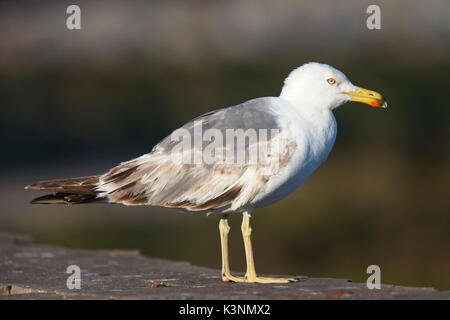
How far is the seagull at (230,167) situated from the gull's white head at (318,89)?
15 millimetres

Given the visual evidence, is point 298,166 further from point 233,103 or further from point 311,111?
point 233,103

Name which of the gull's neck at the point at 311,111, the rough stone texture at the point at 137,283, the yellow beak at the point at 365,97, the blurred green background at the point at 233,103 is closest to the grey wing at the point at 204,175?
the gull's neck at the point at 311,111

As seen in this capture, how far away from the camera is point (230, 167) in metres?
7.12

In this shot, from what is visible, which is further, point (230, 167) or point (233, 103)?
point (233, 103)

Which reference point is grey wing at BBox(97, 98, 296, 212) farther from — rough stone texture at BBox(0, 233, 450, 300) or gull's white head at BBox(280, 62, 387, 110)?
rough stone texture at BBox(0, 233, 450, 300)

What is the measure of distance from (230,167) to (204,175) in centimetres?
24

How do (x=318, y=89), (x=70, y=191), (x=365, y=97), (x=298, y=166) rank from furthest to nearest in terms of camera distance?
(x=365, y=97) → (x=318, y=89) → (x=70, y=191) → (x=298, y=166)

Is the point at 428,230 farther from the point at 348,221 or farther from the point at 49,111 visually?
the point at 49,111

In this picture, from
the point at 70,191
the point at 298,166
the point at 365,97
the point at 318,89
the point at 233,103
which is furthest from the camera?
the point at 233,103

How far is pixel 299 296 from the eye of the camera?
20.3ft

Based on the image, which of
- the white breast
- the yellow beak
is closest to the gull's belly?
the white breast

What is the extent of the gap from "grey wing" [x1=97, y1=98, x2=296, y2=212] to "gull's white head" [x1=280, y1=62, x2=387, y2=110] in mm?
346

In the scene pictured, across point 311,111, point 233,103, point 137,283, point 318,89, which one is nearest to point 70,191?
point 137,283

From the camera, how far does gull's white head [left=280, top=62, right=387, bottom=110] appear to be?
7.56 m
